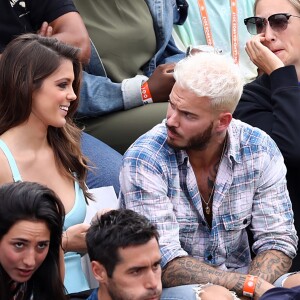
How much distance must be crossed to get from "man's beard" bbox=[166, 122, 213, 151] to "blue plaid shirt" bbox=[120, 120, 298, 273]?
44mm

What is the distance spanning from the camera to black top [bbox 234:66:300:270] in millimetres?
4945

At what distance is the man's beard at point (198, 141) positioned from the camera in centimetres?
443

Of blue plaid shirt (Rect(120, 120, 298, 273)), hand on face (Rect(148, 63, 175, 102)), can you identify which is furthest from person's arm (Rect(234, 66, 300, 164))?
hand on face (Rect(148, 63, 175, 102))

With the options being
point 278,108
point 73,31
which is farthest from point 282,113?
point 73,31

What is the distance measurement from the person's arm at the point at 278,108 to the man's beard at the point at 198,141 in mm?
605

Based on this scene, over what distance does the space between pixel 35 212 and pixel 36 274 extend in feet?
0.91

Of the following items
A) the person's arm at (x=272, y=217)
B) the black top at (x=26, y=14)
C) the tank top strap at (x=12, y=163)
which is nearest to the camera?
the tank top strap at (x=12, y=163)

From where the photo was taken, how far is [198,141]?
447 cm

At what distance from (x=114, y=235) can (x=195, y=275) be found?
593 mm

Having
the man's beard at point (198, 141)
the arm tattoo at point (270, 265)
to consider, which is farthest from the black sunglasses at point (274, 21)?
the arm tattoo at point (270, 265)

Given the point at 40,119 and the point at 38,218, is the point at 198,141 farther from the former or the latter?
the point at 38,218

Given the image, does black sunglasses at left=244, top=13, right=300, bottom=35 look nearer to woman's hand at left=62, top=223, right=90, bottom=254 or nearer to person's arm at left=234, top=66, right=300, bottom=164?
person's arm at left=234, top=66, right=300, bottom=164

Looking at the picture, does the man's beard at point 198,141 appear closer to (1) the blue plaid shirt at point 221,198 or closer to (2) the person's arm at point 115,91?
(1) the blue plaid shirt at point 221,198

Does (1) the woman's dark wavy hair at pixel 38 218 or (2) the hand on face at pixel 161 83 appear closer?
(1) the woman's dark wavy hair at pixel 38 218
